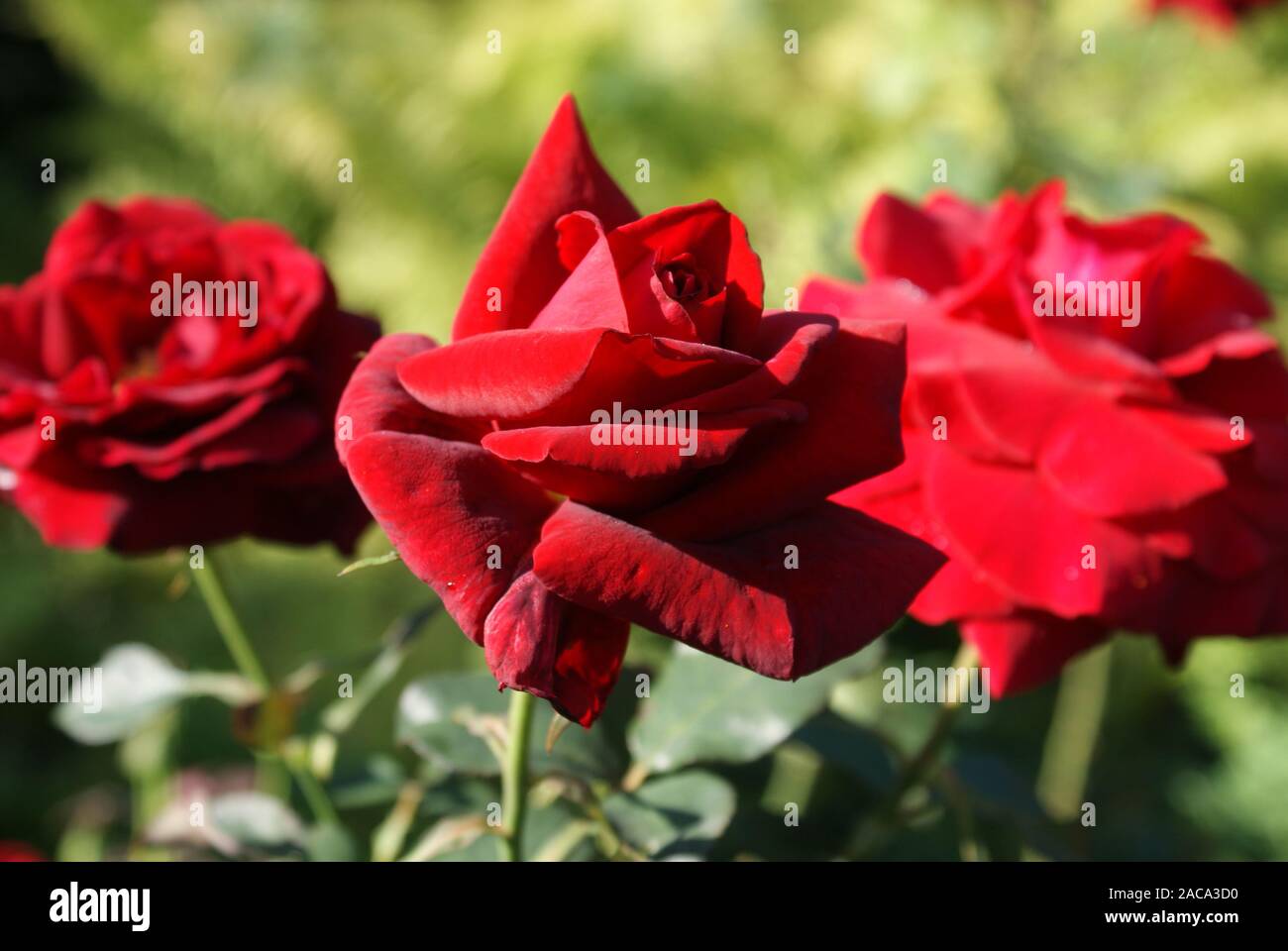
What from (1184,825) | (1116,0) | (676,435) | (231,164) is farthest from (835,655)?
(231,164)

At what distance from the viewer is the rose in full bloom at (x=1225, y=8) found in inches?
61.4

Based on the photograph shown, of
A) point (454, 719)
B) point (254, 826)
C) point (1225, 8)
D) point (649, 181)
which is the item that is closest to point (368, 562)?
point (454, 719)

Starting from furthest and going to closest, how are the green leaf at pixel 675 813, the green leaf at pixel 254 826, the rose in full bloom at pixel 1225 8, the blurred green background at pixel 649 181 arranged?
the rose in full bloom at pixel 1225 8
the blurred green background at pixel 649 181
the green leaf at pixel 254 826
the green leaf at pixel 675 813

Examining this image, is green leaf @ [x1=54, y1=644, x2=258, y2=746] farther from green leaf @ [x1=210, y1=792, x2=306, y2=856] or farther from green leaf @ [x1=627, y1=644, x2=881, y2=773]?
green leaf @ [x1=627, y1=644, x2=881, y2=773]

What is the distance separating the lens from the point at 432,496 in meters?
0.40

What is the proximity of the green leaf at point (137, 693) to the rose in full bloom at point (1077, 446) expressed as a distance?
14.5 inches

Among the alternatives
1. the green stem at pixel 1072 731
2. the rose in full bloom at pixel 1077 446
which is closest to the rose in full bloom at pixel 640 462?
the rose in full bloom at pixel 1077 446

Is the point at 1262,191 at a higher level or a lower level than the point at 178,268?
higher

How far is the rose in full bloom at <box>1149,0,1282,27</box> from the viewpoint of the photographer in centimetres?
156

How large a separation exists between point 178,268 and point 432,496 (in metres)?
0.36

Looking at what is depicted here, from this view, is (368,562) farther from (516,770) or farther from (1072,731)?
(1072,731)

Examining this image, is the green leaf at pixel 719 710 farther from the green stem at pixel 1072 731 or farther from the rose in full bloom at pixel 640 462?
the green stem at pixel 1072 731
